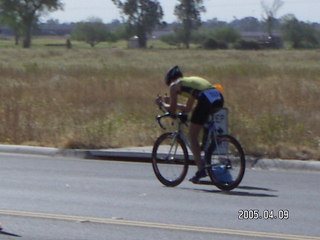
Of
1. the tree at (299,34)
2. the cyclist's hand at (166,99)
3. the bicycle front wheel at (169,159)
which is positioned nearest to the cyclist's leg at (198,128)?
the bicycle front wheel at (169,159)

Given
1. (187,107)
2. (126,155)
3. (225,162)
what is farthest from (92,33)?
(225,162)

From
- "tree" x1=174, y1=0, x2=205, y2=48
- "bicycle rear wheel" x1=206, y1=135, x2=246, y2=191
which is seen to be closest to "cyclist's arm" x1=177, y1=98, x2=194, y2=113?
"bicycle rear wheel" x1=206, y1=135, x2=246, y2=191

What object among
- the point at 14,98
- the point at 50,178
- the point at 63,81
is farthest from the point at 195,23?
the point at 50,178

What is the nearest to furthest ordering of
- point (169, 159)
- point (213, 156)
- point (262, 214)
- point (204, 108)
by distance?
1. point (262, 214)
2. point (204, 108)
3. point (213, 156)
4. point (169, 159)

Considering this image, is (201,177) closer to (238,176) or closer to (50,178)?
(238,176)

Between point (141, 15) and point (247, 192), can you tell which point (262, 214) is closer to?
point (247, 192)

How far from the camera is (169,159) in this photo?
1127 cm

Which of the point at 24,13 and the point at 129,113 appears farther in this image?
the point at 24,13

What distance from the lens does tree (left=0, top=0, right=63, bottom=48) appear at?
88.4 meters

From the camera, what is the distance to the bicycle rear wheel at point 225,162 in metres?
10.7

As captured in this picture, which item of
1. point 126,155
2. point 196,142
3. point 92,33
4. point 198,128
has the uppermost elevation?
point 92,33

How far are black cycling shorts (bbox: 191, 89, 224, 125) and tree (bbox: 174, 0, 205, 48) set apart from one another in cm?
9814

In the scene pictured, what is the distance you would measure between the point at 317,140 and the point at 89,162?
154 inches

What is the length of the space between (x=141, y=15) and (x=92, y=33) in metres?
19.1
